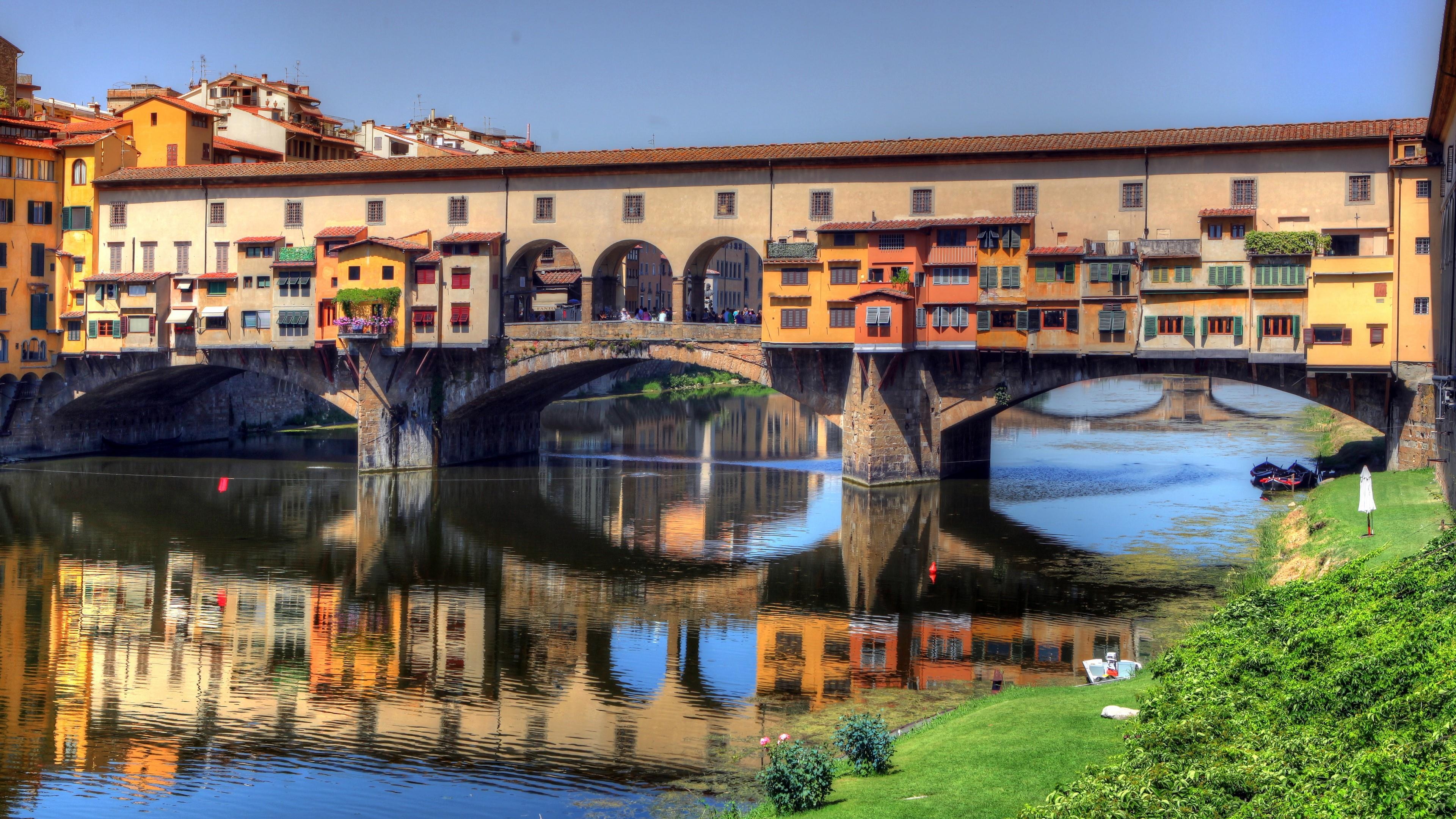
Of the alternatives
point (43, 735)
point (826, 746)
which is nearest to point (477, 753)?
point (826, 746)

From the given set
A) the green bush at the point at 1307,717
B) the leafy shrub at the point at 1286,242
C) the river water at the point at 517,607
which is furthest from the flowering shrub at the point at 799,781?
the leafy shrub at the point at 1286,242

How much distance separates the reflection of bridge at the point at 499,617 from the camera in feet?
95.7

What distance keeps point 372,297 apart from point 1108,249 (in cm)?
3129

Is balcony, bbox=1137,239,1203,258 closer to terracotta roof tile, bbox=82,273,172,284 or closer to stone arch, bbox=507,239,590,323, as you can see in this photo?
stone arch, bbox=507,239,590,323

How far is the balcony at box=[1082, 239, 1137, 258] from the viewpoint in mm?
55500

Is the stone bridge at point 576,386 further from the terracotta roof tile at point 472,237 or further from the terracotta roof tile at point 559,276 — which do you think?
the terracotta roof tile at point 559,276

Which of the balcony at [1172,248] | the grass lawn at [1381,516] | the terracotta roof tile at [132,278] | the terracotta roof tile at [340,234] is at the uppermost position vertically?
the terracotta roof tile at [340,234]

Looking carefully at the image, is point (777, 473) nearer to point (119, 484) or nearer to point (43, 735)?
point (119, 484)

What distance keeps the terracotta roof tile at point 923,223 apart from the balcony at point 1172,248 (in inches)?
190

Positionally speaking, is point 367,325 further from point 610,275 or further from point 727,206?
point 727,206

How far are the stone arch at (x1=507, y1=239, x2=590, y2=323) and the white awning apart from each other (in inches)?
1.9

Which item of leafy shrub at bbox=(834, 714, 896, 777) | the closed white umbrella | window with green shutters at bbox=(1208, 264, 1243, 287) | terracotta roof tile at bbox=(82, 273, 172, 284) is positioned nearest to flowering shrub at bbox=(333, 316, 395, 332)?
terracotta roof tile at bbox=(82, 273, 172, 284)

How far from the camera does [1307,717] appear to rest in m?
19.3

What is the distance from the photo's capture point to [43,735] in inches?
1120
